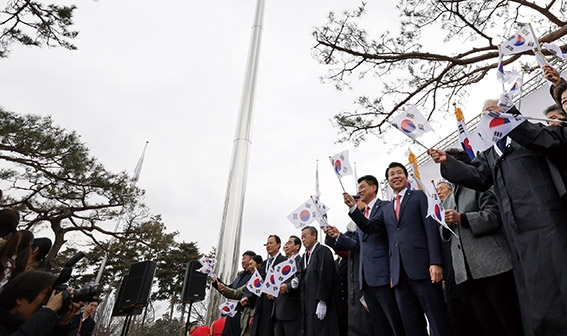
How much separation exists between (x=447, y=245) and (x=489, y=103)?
1042 millimetres

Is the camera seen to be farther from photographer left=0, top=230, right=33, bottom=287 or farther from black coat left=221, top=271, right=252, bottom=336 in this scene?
black coat left=221, top=271, right=252, bottom=336

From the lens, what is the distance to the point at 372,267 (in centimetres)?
261

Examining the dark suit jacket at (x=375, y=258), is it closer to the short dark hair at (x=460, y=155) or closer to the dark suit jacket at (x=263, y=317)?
the short dark hair at (x=460, y=155)

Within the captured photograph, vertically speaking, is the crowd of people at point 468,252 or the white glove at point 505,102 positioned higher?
the white glove at point 505,102

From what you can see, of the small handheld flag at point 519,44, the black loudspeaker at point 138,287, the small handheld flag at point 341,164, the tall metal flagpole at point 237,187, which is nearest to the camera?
the small handheld flag at point 519,44

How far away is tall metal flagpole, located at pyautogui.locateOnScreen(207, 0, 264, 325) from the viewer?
571cm

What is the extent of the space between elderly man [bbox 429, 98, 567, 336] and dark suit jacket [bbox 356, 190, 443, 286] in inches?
20.9

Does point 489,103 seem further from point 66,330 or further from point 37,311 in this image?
point 66,330

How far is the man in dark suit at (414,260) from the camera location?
7.25 ft

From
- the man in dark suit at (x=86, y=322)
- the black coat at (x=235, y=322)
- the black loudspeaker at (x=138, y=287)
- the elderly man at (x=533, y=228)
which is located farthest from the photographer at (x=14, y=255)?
the black loudspeaker at (x=138, y=287)

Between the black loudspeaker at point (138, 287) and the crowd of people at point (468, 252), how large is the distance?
3058 mm

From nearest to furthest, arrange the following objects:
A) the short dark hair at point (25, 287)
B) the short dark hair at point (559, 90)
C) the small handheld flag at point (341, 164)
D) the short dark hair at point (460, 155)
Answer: the short dark hair at point (25, 287) < the short dark hair at point (559, 90) < the short dark hair at point (460, 155) < the small handheld flag at point (341, 164)

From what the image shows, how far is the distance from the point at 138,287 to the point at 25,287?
4.08 m

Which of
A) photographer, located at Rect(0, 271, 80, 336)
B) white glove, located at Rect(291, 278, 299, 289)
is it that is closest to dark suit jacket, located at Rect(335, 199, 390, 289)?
white glove, located at Rect(291, 278, 299, 289)
